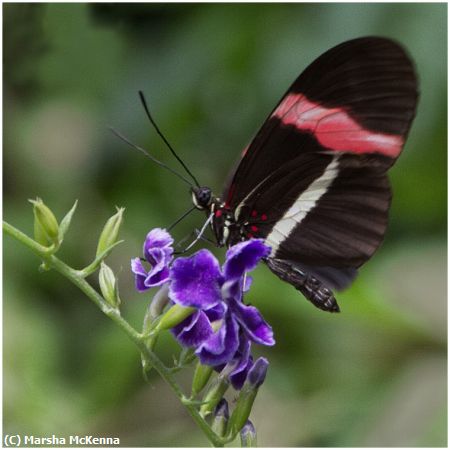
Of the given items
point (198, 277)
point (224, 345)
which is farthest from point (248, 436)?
point (198, 277)

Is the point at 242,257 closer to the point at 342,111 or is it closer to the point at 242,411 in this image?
the point at 242,411

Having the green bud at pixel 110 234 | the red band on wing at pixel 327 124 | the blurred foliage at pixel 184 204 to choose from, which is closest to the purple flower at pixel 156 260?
the green bud at pixel 110 234

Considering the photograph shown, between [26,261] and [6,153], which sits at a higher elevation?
[6,153]

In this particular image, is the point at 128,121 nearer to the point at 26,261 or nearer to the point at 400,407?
the point at 26,261

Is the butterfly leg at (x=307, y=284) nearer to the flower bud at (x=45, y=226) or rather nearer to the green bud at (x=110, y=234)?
the green bud at (x=110, y=234)

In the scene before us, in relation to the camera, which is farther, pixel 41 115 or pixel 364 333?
pixel 41 115

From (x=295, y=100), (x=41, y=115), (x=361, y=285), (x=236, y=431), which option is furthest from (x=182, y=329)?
(x=41, y=115)

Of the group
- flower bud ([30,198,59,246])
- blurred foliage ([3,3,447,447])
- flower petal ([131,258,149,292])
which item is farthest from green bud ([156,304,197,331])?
blurred foliage ([3,3,447,447])
